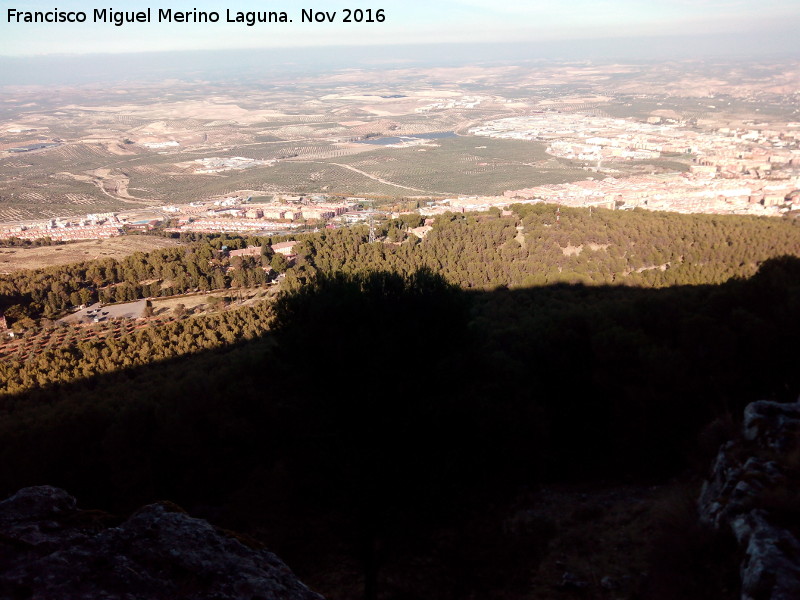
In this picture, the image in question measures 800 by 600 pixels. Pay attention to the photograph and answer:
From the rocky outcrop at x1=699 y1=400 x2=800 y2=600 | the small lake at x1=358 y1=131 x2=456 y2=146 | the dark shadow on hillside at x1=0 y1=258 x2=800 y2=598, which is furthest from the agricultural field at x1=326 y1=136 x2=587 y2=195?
the rocky outcrop at x1=699 y1=400 x2=800 y2=600

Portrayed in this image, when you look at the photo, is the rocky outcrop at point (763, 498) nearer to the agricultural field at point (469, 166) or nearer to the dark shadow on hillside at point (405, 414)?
the dark shadow on hillside at point (405, 414)

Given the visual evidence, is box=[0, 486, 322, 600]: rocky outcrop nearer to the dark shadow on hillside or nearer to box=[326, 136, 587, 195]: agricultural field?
the dark shadow on hillside

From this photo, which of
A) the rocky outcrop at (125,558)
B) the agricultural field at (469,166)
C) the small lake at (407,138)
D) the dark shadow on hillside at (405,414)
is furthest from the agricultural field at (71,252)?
the small lake at (407,138)

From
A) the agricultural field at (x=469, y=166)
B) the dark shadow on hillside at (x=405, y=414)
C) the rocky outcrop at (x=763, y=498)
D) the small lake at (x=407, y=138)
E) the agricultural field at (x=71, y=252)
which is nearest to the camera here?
the rocky outcrop at (x=763, y=498)

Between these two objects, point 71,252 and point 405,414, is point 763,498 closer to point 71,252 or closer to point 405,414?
point 405,414

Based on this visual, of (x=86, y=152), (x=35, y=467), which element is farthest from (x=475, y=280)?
(x=86, y=152)
